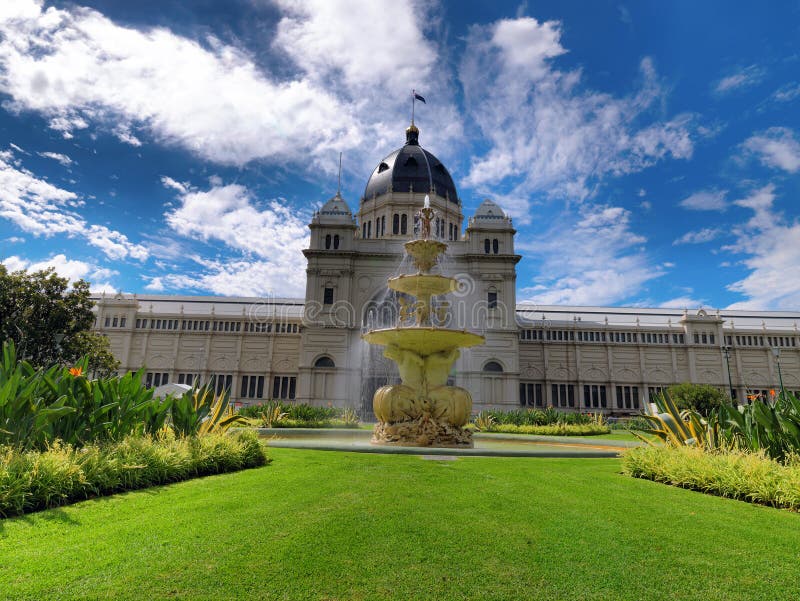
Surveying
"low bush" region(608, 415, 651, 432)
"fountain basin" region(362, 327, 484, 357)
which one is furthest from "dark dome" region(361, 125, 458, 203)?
"fountain basin" region(362, 327, 484, 357)

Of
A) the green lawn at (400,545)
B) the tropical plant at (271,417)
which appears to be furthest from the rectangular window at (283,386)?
the green lawn at (400,545)

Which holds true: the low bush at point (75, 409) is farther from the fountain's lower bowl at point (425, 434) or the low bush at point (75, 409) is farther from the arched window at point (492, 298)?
the arched window at point (492, 298)

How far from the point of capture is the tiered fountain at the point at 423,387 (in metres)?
14.7

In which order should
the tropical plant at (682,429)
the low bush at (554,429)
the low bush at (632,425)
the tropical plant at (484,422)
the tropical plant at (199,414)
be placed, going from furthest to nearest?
the low bush at (632,425) → the tropical plant at (484,422) → the low bush at (554,429) → the tropical plant at (199,414) → the tropical plant at (682,429)

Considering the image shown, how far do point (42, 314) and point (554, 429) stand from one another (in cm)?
3063

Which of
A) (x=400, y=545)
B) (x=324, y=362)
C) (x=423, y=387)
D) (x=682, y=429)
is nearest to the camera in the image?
(x=400, y=545)

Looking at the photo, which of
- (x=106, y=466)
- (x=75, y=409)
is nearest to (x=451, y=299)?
(x=75, y=409)

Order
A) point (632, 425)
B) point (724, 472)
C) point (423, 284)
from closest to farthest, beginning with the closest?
point (724, 472) → point (423, 284) → point (632, 425)

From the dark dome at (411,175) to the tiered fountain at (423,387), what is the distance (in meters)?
42.4

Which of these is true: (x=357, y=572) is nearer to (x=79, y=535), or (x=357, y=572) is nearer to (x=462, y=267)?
(x=79, y=535)

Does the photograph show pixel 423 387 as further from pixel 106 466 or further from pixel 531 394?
pixel 531 394

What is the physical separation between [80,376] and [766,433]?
12.3 m

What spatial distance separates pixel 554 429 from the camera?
1063 inches

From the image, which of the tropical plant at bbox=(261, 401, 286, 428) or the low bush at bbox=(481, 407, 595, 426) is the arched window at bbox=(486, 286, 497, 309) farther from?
the tropical plant at bbox=(261, 401, 286, 428)
